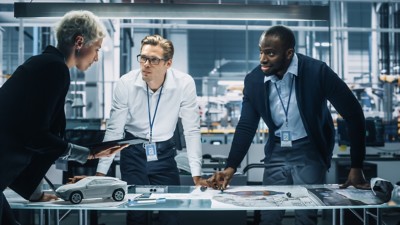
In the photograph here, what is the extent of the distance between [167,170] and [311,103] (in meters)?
0.89

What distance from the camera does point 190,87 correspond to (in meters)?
2.63

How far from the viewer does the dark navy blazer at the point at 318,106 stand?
7.20 feet

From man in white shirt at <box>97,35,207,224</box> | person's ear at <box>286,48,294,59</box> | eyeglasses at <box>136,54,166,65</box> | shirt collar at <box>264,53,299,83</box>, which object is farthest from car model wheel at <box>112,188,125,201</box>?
→ person's ear at <box>286,48,294,59</box>

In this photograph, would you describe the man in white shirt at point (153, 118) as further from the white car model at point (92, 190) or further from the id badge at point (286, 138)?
the id badge at point (286, 138)

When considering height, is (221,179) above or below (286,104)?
below

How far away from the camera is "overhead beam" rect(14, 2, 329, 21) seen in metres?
3.65

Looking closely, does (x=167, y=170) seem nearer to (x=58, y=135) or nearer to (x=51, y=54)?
(x=58, y=135)

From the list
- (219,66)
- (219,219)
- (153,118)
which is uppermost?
(219,66)

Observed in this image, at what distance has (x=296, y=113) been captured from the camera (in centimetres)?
226

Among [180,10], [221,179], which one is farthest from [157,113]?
[180,10]

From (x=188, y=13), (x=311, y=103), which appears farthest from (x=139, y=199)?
(x=188, y=13)

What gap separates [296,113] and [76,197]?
1.15 m

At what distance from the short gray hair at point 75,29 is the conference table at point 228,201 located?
69cm

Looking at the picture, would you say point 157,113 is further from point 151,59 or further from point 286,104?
point 286,104
